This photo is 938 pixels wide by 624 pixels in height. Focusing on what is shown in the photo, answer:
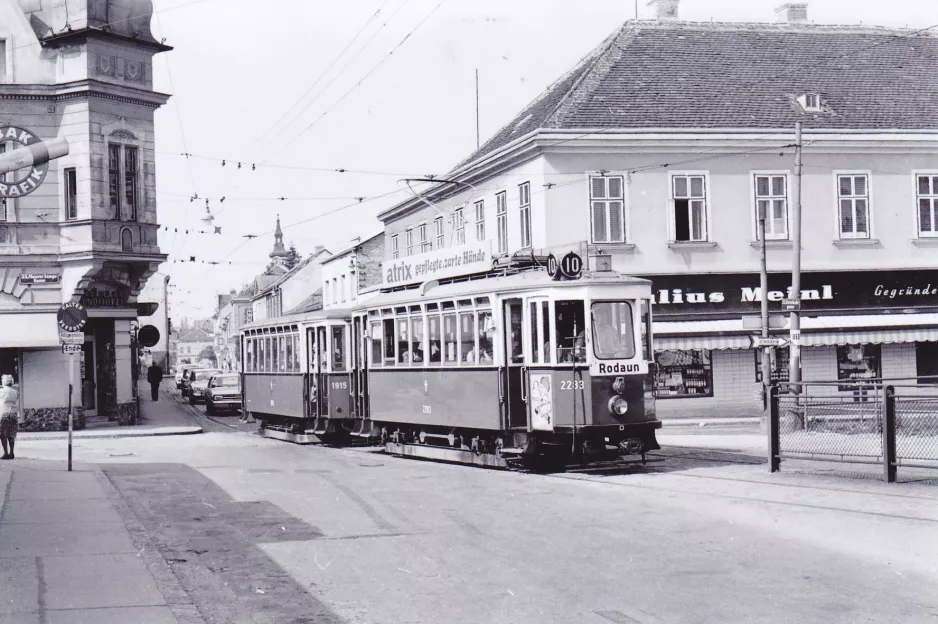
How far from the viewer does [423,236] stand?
4284 cm

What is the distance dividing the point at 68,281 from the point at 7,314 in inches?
73.5

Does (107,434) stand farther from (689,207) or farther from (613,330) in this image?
(613,330)

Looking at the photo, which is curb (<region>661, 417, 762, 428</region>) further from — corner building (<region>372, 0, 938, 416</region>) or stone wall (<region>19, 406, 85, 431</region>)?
stone wall (<region>19, 406, 85, 431</region>)

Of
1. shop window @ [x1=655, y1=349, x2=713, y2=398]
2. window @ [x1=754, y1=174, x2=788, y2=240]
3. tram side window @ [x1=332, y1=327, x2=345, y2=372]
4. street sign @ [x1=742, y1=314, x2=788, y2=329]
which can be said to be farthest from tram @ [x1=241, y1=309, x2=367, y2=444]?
window @ [x1=754, y1=174, x2=788, y2=240]

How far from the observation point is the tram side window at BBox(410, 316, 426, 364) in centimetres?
2020

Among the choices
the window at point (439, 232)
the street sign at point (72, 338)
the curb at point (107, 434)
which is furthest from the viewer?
the window at point (439, 232)

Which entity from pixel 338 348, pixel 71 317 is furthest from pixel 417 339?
pixel 71 317

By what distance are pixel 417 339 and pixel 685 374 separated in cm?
1478

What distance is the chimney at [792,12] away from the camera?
3909 cm

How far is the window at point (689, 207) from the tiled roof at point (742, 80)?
1.53m

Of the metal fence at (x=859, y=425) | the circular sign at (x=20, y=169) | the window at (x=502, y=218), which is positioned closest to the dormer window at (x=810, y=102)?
the window at (x=502, y=218)

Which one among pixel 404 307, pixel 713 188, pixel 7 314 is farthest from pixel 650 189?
pixel 7 314

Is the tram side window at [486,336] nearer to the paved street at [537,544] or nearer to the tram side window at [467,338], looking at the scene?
the tram side window at [467,338]

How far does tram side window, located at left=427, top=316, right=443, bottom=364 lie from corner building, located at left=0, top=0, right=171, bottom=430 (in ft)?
53.2
